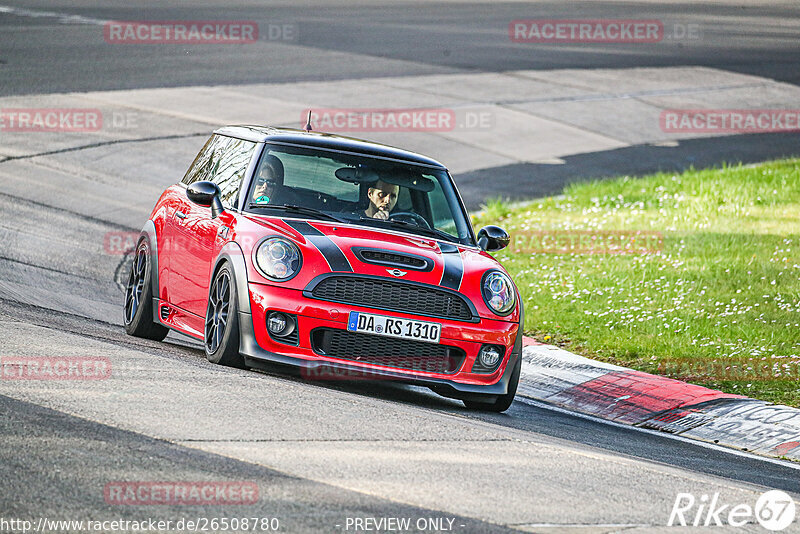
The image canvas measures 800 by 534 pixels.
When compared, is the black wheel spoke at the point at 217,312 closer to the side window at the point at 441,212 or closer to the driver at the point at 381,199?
the driver at the point at 381,199

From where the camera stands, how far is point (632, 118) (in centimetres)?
2412

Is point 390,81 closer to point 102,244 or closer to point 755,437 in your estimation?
point 102,244

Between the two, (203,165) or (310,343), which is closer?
(310,343)

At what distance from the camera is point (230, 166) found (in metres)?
8.96

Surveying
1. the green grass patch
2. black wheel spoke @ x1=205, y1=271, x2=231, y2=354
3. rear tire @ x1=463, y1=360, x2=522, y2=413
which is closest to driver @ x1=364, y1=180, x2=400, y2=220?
black wheel spoke @ x1=205, y1=271, x2=231, y2=354

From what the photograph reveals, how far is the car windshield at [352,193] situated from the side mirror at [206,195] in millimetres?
247

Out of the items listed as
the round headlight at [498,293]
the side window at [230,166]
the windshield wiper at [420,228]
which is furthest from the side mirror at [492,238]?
the side window at [230,166]

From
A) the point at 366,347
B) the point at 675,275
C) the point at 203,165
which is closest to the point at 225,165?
the point at 203,165

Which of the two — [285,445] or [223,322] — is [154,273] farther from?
[285,445]

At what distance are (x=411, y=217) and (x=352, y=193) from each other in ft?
1.48

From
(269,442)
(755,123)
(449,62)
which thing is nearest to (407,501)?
(269,442)

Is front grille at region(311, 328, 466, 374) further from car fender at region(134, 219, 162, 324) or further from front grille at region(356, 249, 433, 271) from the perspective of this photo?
car fender at region(134, 219, 162, 324)

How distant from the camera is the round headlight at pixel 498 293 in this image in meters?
7.85

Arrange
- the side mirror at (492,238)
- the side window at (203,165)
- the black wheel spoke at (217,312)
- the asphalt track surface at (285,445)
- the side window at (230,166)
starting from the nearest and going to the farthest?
1. the asphalt track surface at (285,445)
2. the black wheel spoke at (217,312)
3. the side window at (230,166)
4. the side mirror at (492,238)
5. the side window at (203,165)
